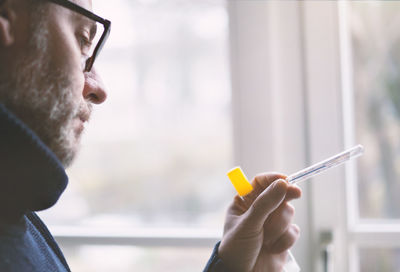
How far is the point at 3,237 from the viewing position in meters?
0.61

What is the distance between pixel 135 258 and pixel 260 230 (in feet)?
1.69

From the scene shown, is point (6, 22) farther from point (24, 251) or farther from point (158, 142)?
point (158, 142)

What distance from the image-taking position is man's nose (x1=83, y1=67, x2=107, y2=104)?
0.77 meters

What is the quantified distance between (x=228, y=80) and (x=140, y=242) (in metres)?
0.49

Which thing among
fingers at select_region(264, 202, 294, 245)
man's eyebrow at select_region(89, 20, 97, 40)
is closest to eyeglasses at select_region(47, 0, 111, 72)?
man's eyebrow at select_region(89, 20, 97, 40)

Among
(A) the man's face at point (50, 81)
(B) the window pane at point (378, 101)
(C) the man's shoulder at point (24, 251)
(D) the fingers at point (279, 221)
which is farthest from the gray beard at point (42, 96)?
(B) the window pane at point (378, 101)

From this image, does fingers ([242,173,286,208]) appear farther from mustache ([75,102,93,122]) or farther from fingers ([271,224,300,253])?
mustache ([75,102,93,122])

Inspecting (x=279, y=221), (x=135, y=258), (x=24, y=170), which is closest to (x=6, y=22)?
(x=24, y=170)

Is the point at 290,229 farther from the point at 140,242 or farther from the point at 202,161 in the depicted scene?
the point at 140,242

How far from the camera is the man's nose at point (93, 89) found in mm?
770

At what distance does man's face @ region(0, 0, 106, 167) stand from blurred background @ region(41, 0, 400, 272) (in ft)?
1.37

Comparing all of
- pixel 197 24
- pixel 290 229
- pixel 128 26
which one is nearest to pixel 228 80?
pixel 197 24

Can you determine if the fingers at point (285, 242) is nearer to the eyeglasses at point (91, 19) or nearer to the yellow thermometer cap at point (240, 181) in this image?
the yellow thermometer cap at point (240, 181)

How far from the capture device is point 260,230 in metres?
0.75
